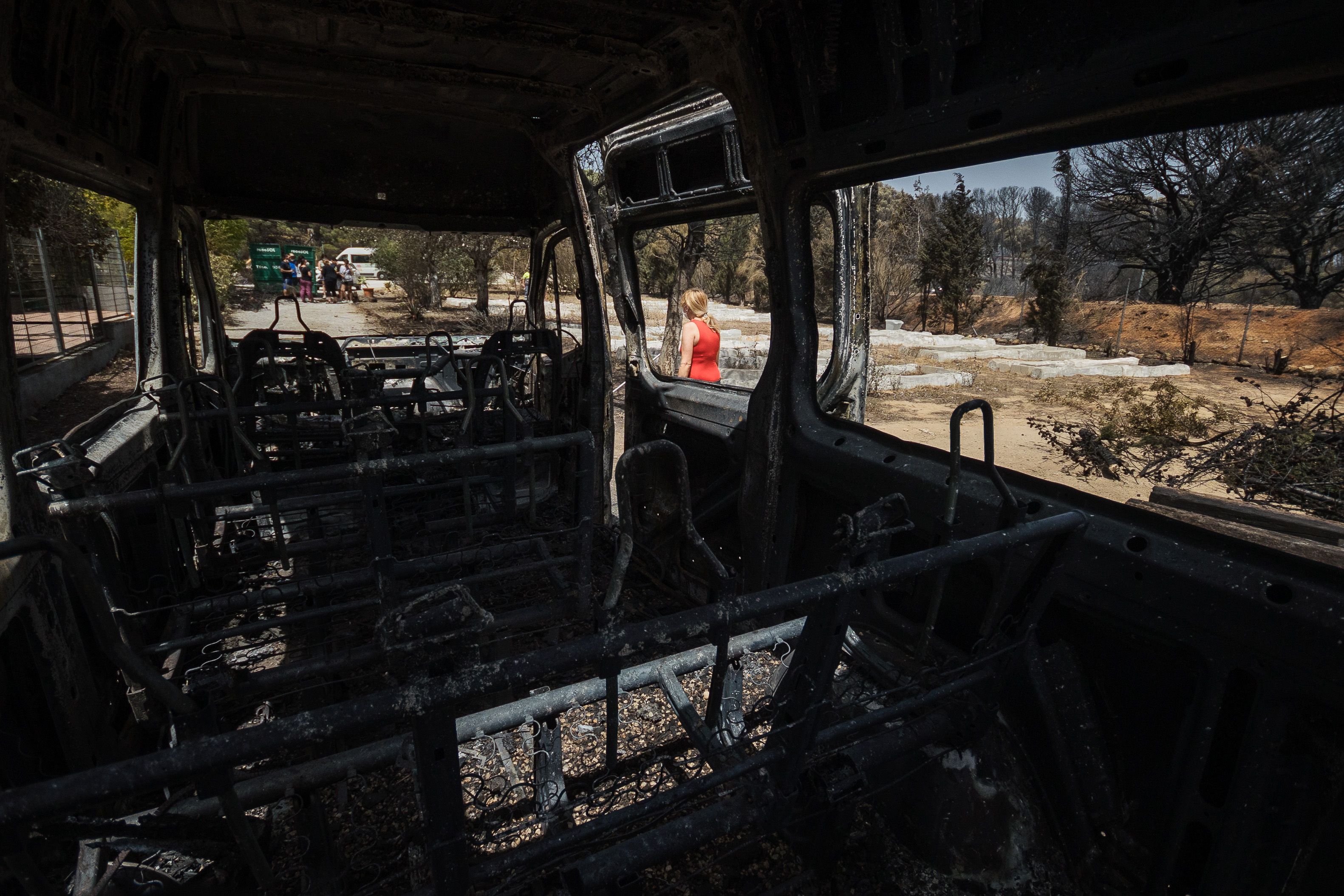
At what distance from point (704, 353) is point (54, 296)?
43.2ft

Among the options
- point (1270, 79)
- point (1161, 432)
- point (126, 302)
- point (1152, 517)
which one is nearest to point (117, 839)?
point (1152, 517)

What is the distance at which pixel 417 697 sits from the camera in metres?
1.15

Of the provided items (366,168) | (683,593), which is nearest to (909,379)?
(683,593)

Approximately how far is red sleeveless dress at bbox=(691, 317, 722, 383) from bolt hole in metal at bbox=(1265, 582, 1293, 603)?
3.96 meters

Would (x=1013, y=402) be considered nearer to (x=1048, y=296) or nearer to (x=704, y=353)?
(x=704, y=353)

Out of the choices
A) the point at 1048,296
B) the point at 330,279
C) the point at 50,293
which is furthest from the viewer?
the point at 330,279

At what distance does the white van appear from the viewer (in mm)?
34469

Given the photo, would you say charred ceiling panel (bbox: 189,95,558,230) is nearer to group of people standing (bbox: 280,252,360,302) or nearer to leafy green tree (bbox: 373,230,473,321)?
leafy green tree (bbox: 373,230,473,321)

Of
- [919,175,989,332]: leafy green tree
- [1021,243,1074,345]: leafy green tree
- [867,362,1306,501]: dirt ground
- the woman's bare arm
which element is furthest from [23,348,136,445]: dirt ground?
[919,175,989,332]: leafy green tree

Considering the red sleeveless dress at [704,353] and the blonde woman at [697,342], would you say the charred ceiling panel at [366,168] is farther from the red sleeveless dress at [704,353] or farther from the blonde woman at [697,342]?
the red sleeveless dress at [704,353]

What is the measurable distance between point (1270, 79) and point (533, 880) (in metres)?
2.69

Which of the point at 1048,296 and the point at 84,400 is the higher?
the point at 1048,296

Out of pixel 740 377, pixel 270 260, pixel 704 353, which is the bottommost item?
pixel 740 377

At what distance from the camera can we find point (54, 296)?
11.7 metres
